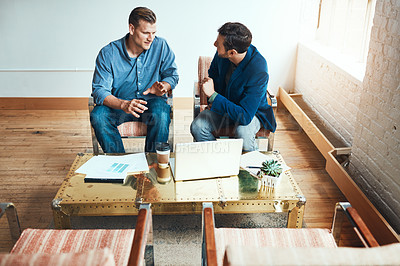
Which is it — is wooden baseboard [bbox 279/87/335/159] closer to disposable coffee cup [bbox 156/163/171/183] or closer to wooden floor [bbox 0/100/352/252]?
wooden floor [bbox 0/100/352/252]

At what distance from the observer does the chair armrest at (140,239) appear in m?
1.32

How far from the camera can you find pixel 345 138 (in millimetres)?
3086

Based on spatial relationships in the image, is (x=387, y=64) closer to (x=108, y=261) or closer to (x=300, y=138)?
(x=300, y=138)

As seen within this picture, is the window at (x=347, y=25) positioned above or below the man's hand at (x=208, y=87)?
above

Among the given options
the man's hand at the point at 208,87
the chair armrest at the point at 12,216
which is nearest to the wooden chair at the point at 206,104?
the man's hand at the point at 208,87

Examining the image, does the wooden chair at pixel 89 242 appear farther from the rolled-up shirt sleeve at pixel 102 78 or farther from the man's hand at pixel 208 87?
the rolled-up shirt sleeve at pixel 102 78

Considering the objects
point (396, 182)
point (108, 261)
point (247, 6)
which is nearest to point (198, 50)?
point (247, 6)

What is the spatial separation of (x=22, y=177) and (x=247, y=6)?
2.52m

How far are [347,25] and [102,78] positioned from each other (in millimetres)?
2108

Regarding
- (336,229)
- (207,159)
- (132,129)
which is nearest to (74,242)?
(207,159)

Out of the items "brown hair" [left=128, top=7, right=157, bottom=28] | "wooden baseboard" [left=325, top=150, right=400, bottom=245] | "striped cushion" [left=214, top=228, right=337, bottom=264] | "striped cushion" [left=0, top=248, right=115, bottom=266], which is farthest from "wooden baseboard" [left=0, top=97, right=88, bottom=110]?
"striped cushion" [left=0, top=248, right=115, bottom=266]

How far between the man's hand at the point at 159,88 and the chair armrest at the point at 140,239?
4.07ft

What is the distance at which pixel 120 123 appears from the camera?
9.14ft

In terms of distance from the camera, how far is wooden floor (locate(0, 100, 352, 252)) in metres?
2.50
